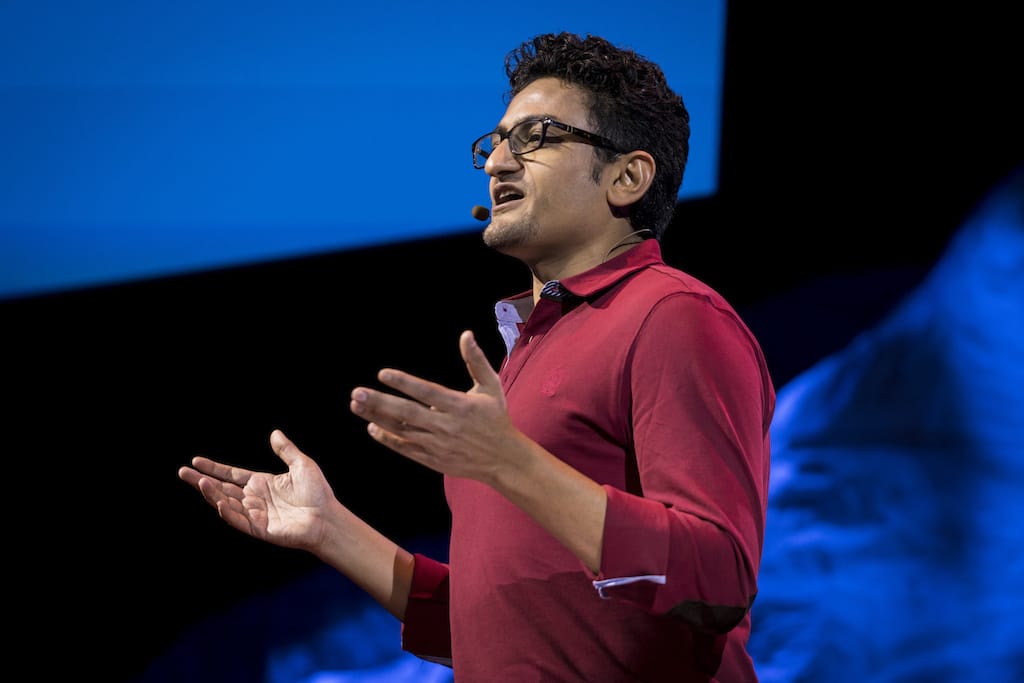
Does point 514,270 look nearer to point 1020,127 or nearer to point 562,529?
point 1020,127

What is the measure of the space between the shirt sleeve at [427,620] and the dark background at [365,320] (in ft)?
3.02

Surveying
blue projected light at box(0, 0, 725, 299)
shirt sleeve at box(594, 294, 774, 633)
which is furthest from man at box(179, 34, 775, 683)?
blue projected light at box(0, 0, 725, 299)

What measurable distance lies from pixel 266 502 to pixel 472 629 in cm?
37

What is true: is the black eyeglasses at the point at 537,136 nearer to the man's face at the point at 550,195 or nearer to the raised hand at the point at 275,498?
the man's face at the point at 550,195

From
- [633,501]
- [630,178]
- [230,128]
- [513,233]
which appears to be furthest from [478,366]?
[230,128]

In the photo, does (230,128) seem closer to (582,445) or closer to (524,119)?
(524,119)

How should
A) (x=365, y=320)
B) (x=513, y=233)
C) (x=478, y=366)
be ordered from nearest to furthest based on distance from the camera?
(x=478, y=366)
(x=513, y=233)
(x=365, y=320)

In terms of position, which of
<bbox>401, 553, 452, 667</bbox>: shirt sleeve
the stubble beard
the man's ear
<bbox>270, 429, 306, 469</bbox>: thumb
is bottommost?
<bbox>401, 553, 452, 667</bbox>: shirt sleeve

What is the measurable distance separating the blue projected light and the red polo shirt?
104 cm

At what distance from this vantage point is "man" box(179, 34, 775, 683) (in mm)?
949

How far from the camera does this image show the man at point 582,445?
95cm

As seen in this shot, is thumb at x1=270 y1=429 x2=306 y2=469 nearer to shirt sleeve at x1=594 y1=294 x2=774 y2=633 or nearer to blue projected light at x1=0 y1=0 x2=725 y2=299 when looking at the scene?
shirt sleeve at x1=594 y1=294 x2=774 y2=633

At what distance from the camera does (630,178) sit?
1.40 m

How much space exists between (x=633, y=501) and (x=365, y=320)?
59.5 inches
